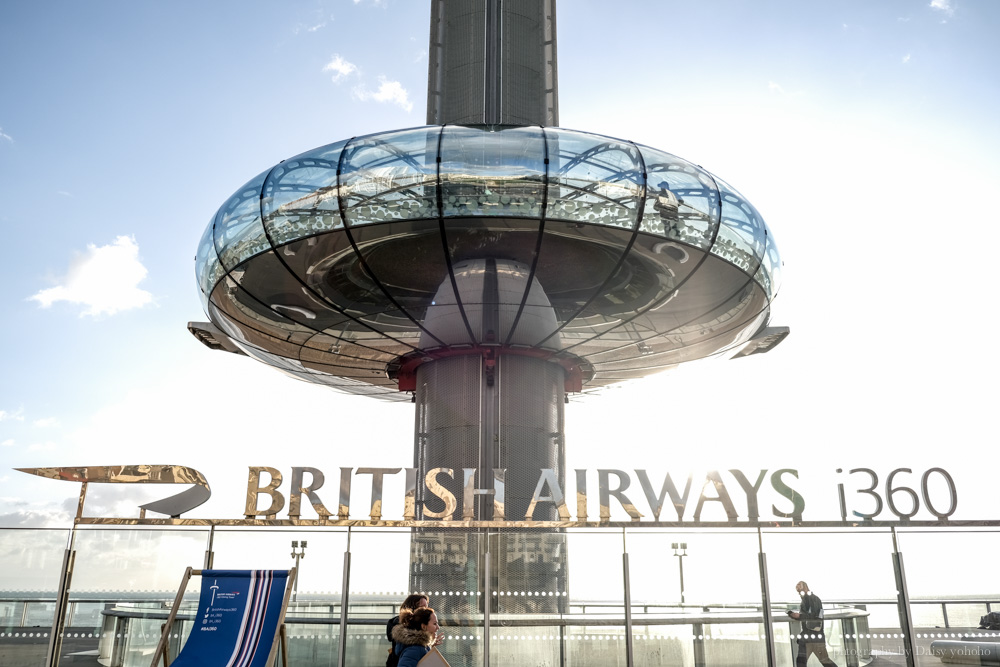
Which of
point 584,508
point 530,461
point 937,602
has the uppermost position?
point 530,461

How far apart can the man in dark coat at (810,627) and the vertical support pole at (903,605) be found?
108cm

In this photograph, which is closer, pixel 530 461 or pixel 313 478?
pixel 313 478

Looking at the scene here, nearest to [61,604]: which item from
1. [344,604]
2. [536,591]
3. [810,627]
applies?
[344,604]

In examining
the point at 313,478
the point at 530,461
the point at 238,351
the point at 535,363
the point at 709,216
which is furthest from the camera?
the point at 238,351

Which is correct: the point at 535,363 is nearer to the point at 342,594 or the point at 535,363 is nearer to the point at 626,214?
the point at 626,214

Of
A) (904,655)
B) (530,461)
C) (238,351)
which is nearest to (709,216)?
(530,461)

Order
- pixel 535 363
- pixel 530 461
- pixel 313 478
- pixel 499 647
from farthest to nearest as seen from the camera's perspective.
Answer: pixel 535 363, pixel 530 461, pixel 313 478, pixel 499 647

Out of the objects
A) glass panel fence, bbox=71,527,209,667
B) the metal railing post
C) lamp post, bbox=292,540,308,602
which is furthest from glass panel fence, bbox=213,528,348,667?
the metal railing post

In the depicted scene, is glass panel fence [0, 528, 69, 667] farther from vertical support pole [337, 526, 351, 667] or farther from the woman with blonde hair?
the woman with blonde hair

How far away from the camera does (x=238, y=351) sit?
21391mm

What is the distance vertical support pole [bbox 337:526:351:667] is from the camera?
11.1 m

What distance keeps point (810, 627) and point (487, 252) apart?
8.30m

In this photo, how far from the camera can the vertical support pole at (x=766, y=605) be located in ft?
36.5

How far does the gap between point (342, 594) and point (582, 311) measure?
875cm
